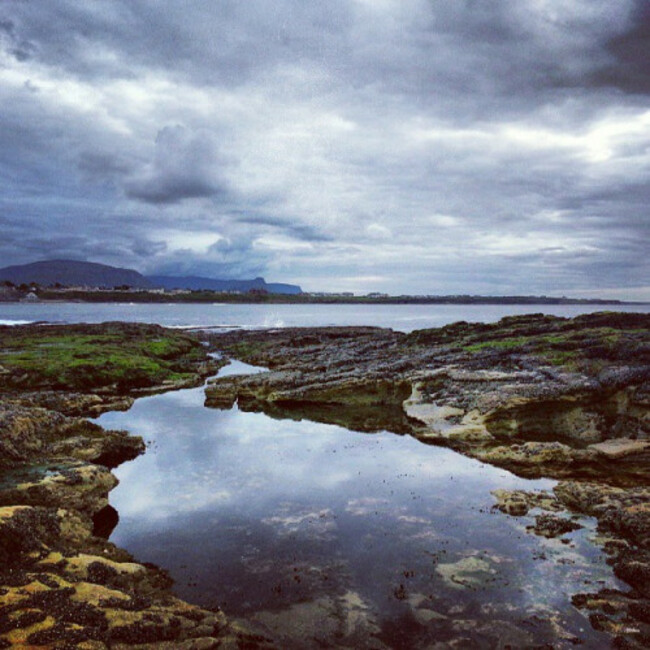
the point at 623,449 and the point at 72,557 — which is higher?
the point at 623,449

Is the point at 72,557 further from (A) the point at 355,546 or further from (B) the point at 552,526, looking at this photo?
A: (B) the point at 552,526

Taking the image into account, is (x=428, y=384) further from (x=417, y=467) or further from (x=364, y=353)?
(x=364, y=353)

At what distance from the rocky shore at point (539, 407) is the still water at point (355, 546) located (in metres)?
1.06

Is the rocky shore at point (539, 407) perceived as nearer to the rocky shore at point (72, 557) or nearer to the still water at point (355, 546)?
the still water at point (355, 546)

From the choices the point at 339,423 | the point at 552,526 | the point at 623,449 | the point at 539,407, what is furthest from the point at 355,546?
the point at 539,407

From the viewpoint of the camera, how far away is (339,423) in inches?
1427

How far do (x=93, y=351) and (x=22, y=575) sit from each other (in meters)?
48.1

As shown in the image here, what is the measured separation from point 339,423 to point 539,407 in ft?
45.2

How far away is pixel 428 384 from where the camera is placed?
132 feet

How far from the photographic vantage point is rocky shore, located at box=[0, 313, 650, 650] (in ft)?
41.5

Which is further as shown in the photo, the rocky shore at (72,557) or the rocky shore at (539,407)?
the rocky shore at (539,407)

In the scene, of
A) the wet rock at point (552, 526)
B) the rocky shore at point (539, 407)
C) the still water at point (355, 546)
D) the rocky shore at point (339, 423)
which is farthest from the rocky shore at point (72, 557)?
the wet rock at point (552, 526)

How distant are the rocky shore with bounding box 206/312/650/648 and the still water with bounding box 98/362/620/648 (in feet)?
3.47

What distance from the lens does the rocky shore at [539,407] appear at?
61.0 ft
